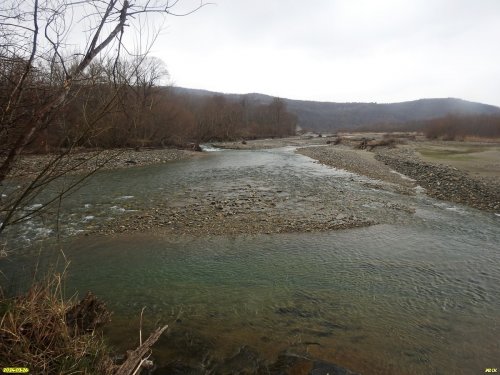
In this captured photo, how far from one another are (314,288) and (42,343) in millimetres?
5607

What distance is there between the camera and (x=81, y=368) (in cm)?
343

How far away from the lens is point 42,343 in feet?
11.4

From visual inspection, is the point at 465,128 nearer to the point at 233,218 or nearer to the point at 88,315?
the point at 233,218

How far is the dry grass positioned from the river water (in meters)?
1.49

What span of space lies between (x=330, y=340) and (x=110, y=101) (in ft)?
17.0

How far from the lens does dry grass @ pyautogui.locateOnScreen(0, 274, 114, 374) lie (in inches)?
124

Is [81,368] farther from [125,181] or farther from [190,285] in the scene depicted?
[125,181]

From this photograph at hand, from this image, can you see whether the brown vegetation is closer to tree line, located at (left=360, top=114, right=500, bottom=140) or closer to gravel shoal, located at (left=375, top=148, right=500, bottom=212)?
tree line, located at (left=360, top=114, right=500, bottom=140)

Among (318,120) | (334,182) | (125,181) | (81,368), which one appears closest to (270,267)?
(81,368)

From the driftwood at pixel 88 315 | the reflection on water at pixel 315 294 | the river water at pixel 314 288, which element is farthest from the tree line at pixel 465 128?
the driftwood at pixel 88 315

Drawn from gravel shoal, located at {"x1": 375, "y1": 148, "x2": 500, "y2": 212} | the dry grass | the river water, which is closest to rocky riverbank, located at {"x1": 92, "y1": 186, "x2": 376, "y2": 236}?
the river water

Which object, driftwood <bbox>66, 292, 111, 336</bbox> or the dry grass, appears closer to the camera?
the dry grass

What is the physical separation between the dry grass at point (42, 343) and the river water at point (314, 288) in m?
1.49

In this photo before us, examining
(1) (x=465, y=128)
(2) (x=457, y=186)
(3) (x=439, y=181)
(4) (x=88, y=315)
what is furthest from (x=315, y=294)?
(1) (x=465, y=128)
